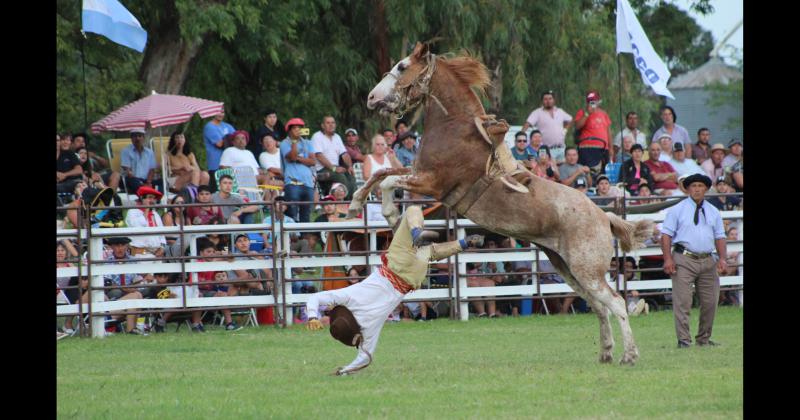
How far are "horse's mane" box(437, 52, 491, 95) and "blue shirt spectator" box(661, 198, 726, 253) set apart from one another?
9.57ft

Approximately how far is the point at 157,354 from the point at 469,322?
16.2 ft

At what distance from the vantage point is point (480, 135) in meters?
11.8

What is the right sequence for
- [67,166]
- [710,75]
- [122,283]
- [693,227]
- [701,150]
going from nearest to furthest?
1. [693,227]
2. [122,283]
3. [67,166]
4. [701,150]
5. [710,75]

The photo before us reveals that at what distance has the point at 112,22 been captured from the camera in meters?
16.0

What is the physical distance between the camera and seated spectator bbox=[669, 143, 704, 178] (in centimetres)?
2016

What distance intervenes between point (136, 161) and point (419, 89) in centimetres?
829

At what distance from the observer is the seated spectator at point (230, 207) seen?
1705 cm

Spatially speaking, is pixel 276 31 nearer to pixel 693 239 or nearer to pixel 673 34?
pixel 693 239

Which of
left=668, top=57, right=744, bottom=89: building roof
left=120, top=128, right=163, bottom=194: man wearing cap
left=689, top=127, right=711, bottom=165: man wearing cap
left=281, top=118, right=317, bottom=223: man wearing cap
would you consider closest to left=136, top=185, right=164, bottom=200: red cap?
left=120, top=128, right=163, bottom=194: man wearing cap

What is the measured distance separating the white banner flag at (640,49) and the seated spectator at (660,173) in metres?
3.34

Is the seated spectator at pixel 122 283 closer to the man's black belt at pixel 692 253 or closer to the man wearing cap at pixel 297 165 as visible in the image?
the man wearing cap at pixel 297 165

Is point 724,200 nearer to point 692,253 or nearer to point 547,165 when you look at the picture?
point 547,165

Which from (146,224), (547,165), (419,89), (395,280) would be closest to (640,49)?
(547,165)

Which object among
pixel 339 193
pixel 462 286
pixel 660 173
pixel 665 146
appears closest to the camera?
pixel 462 286
